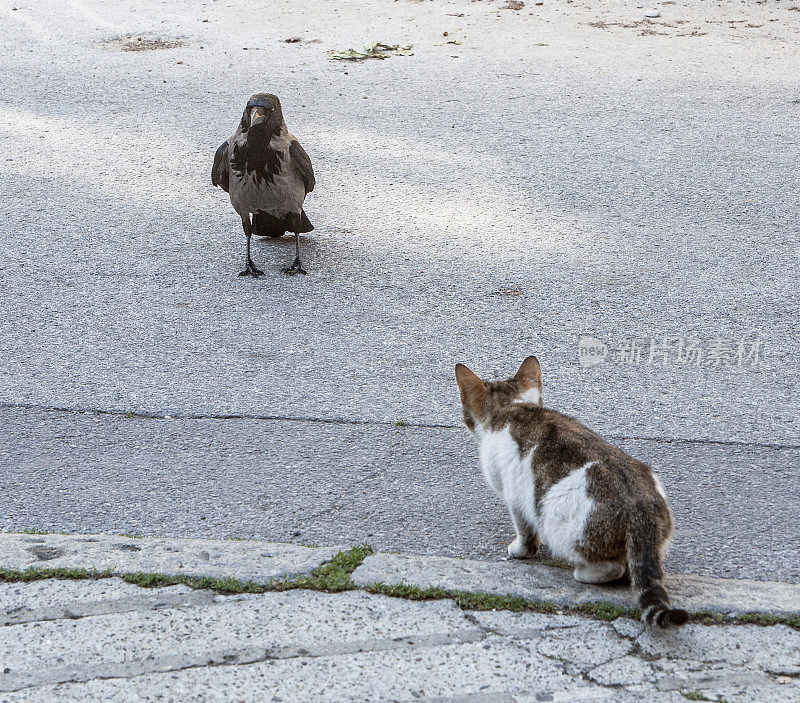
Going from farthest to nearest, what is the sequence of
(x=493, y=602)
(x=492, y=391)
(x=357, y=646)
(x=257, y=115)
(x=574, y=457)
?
(x=257, y=115)
(x=492, y=391)
(x=574, y=457)
(x=493, y=602)
(x=357, y=646)

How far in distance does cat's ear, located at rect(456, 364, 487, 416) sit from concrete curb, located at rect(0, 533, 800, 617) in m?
0.59

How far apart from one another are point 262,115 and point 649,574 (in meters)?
3.88

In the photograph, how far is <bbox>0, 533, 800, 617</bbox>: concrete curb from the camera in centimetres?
290

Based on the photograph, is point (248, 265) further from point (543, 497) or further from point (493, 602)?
point (493, 602)

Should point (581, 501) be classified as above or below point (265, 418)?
above

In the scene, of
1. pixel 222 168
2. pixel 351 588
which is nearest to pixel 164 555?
pixel 351 588

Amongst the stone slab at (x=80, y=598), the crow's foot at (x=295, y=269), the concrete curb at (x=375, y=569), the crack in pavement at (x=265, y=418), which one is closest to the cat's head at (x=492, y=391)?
the concrete curb at (x=375, y=569)

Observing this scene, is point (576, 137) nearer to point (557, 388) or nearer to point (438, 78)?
point (438, 78)

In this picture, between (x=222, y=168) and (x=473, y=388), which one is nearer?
(x=473, y=388)

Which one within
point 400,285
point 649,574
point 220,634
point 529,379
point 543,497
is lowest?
point 220,634

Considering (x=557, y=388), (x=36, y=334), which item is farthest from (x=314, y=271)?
(x=557, y=388)

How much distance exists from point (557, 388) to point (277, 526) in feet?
5.48

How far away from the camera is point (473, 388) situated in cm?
348

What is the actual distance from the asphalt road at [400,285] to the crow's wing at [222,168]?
1.57 feet
